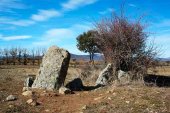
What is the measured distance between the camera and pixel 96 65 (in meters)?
22.2

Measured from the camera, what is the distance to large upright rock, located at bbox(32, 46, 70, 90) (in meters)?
14.5

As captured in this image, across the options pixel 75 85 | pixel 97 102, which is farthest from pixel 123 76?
pixel 97 102

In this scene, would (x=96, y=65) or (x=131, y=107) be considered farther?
(x=96, y=65)

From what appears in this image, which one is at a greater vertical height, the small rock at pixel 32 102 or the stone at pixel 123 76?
the stone at pixel 123 76

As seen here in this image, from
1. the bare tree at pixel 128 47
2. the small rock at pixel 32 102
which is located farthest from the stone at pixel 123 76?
the small rock at pixel 32 102

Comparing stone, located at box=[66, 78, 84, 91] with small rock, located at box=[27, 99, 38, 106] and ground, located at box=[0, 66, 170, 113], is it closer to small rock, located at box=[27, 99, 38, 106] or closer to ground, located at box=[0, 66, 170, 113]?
ground, located at box=[0, 66, 170, 113]

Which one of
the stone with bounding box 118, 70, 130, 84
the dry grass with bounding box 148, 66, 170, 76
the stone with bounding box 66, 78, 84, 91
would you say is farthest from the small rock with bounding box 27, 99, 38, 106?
the dry grass with bounding box 148, 66, 170, 76

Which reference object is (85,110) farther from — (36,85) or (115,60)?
(115,60)

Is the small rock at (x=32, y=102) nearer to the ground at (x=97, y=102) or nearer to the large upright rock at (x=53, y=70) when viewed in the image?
the ground at (x=97, y=102)

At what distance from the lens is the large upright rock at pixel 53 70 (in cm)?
1453

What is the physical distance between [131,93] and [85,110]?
2.37 meters

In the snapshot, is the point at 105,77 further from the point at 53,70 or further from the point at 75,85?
the point at 53,70

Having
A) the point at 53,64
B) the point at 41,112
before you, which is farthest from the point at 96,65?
the point at 41,112

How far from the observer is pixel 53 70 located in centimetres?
1477
